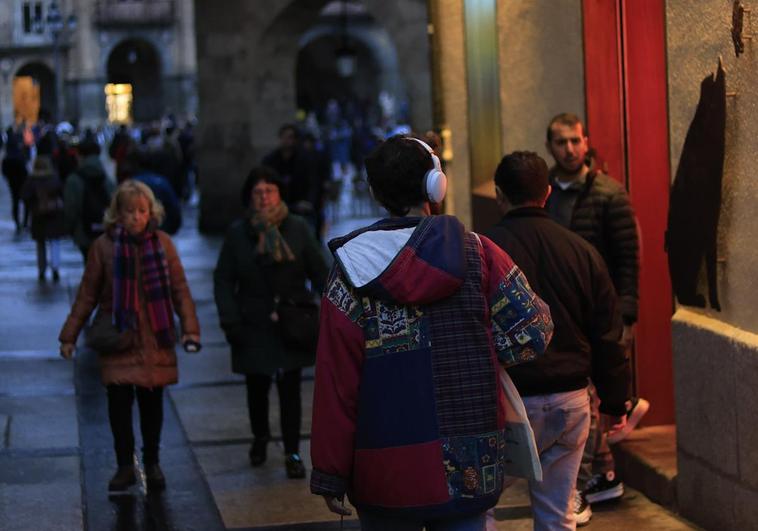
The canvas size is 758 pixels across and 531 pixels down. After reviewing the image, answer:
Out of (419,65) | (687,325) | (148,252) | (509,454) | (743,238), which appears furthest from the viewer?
(419,65)

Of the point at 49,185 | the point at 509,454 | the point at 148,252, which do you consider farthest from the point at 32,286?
the point at 509,454

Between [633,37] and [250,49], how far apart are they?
16478mm

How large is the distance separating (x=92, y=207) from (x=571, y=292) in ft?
29.4

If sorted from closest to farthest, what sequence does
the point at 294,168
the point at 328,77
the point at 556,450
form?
the point at 556,450
the point at 294,168
the point at 328,77

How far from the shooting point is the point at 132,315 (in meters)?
7.86

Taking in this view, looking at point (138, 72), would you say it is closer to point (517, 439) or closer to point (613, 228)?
point (613, 228)

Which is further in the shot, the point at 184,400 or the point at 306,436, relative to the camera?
the point at 184,400

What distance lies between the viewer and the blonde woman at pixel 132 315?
7.86m

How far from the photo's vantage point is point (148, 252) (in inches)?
313

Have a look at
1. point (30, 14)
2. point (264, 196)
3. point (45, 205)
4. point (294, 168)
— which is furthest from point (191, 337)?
point (30, 14)

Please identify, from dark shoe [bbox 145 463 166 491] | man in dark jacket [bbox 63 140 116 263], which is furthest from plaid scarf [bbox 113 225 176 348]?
man in dark jacket [bbox 63 140 116 263]

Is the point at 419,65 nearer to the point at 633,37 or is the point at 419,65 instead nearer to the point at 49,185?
the point at 49,185

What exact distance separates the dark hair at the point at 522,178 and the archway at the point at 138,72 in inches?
2922

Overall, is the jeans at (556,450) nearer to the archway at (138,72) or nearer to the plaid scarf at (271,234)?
the plaid scarf at (271,234)
